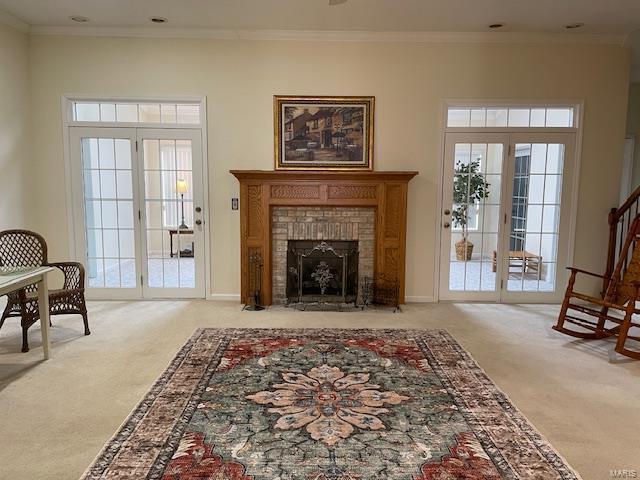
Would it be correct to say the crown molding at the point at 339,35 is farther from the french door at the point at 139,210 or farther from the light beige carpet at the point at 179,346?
the light beige carpet at the point at 179,346

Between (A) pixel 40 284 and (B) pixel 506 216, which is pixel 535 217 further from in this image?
(A) pixel 40 284

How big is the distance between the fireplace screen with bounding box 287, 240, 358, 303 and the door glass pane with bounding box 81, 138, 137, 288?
1.85 metres

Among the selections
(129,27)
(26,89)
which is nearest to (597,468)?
(129,27)

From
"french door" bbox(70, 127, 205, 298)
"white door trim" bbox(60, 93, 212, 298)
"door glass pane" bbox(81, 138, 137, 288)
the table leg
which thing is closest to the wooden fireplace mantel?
"white door trim" bbox(60, 93, 212, 298)

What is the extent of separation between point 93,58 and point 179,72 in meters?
0.93

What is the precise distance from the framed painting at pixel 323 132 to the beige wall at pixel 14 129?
2.67m

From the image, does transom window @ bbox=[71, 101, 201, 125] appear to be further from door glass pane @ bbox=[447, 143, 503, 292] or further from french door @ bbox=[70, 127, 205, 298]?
door glass pane @ bbox=[447, 143, 503, 292]

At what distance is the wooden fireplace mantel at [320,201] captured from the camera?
476 cm

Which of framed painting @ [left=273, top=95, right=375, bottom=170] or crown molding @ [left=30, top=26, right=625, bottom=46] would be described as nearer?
crown molding @ [left=30, top=26, right=625, bottom=46]

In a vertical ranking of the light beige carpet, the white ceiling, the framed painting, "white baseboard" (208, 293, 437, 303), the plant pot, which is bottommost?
the light beige carpet

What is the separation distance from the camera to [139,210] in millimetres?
5031

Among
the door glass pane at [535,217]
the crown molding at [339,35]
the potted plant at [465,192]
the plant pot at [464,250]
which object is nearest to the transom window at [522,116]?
the door glass pane at [535,217]

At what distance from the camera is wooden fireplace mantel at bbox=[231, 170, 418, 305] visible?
4.76m

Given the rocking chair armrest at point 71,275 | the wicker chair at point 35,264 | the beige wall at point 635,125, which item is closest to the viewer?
the wicker chair at point 35,264
